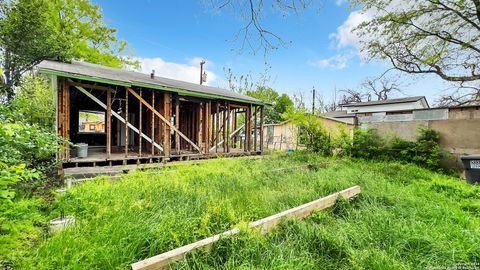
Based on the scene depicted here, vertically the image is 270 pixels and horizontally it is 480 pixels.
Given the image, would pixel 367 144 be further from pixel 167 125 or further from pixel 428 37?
pixel 167 125

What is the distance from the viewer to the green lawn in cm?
235

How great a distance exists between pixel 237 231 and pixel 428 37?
13.9m

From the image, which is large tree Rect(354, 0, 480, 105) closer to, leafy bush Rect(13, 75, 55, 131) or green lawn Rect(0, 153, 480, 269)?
green lawn Rect(0, 153, 480, 269)

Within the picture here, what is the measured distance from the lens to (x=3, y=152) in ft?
10.1

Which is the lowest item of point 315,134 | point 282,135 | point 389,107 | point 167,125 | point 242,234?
point 242,234

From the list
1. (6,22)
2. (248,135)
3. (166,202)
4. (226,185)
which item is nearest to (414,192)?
(226,185)

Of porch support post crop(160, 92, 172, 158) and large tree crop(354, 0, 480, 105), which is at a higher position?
large tree crop(354, 0, 480, 105)

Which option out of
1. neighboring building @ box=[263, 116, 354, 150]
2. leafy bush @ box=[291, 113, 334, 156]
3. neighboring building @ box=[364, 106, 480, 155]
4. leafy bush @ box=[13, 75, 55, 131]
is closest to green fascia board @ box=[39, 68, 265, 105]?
leafy bush @ box=[13, 75, 55, 131]

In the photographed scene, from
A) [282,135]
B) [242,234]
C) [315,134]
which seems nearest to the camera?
[242,234]

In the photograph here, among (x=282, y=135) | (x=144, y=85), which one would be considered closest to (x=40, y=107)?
(x=144, y=85)

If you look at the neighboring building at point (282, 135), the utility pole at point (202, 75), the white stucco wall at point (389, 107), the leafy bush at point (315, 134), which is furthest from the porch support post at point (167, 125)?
the white stucco wall at point (389, 107)

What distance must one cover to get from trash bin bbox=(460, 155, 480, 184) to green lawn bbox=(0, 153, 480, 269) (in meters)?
2.61

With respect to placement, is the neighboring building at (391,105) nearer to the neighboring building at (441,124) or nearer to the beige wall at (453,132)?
the neighboring building at (441,124)

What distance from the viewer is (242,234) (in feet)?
8.77
